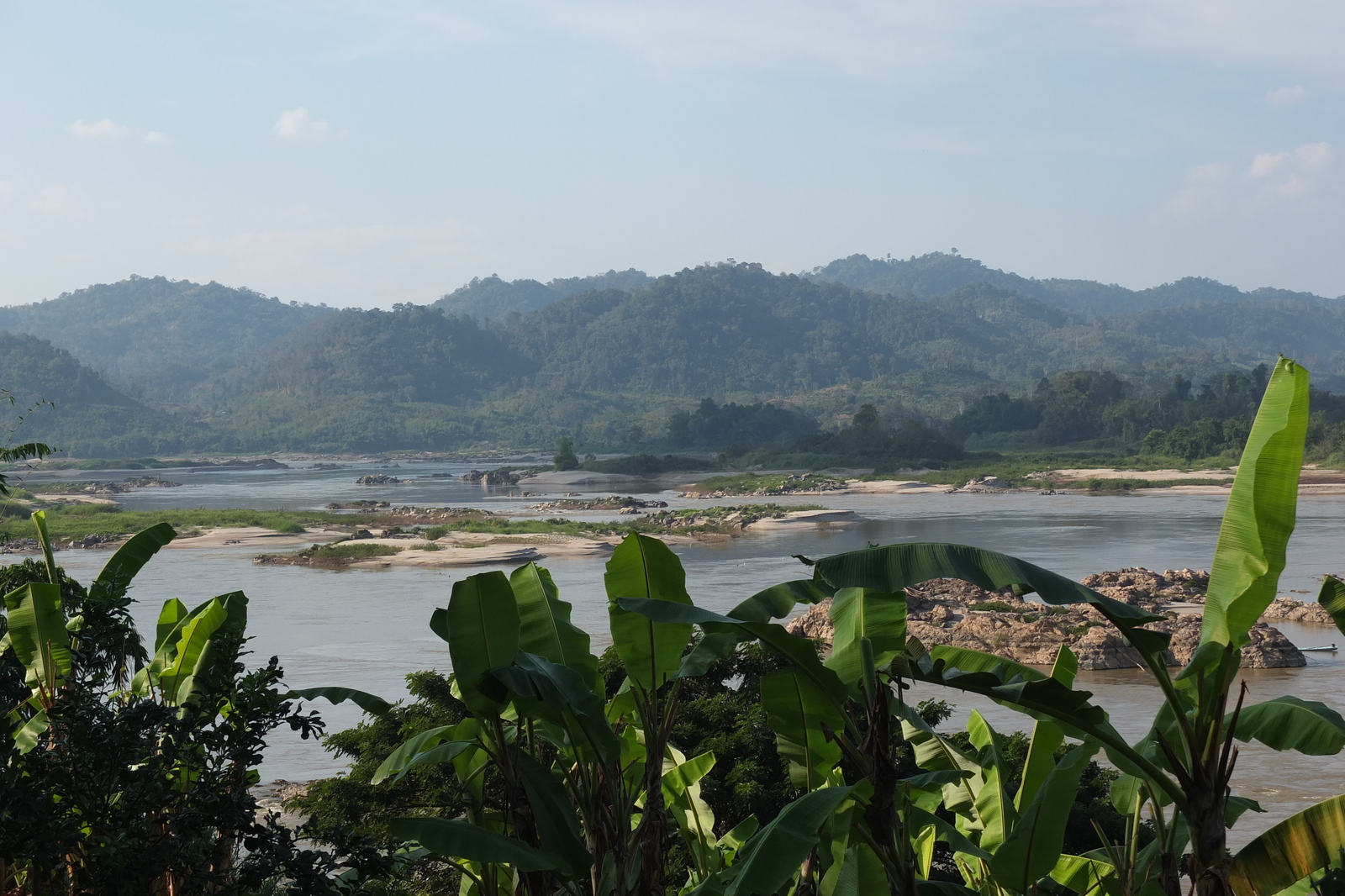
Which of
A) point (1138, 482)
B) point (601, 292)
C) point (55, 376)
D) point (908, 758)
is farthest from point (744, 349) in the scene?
point (908, 758)

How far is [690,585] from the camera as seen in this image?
2508 centimetres

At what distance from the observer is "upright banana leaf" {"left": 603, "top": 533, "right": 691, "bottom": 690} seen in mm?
3961

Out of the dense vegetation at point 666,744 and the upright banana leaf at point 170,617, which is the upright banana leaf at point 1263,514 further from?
the upright banana leaf at point 170,617

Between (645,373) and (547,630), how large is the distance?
143928 millimetres

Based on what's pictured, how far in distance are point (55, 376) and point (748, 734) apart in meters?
114

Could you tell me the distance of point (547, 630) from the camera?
4324 mm

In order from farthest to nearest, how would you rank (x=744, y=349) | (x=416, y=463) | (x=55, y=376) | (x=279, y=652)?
(x=744, y=349) < (x=55, y=376) < (x=416, y=463) < (x=279, y=652)

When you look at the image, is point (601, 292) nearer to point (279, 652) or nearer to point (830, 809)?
point (279, 652)

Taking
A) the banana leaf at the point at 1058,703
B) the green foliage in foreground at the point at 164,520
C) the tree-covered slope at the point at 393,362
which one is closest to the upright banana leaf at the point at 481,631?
the banana leaf at the point at 1058,703

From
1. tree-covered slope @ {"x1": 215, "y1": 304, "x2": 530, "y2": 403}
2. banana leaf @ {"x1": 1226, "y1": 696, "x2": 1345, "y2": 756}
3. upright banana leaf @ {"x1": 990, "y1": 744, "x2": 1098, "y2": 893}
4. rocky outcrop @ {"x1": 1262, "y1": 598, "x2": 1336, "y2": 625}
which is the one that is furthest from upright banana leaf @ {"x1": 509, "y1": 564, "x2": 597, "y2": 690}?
tree-covered slope @ {"x1": 215, "y1": 304, "x2": 530, "y2": 403}

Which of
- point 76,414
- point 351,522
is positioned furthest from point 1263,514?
point 76,414

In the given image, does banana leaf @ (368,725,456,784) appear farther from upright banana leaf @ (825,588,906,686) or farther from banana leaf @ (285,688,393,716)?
upright banana leaf @ (825,588,906,686)

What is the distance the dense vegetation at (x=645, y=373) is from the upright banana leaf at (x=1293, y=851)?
73.3 meters

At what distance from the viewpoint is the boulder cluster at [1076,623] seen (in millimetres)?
15164
